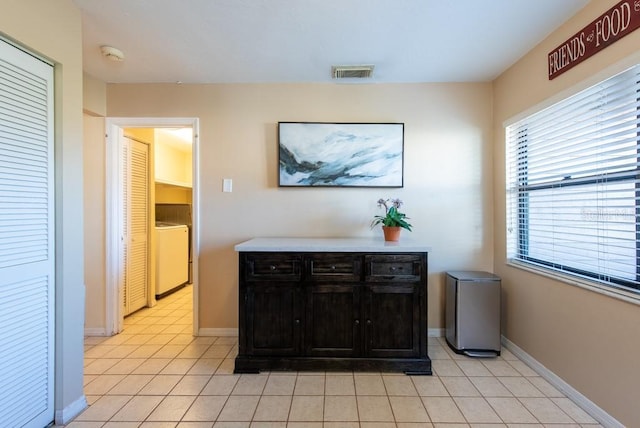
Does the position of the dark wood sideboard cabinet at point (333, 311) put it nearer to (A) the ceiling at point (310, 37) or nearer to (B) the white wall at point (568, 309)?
(B) the white wall at point (568, 309)

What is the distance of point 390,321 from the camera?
223cm

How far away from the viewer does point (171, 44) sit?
2227mm

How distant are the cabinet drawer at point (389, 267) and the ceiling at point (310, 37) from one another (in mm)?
1606

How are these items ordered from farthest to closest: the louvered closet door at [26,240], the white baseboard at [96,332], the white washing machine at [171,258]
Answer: the white washing machine at [171,258]
the white baseboard at [96,332]
the louvered closet door at [26,240]

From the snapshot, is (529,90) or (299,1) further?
(529,90)

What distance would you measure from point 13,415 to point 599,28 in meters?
3.80

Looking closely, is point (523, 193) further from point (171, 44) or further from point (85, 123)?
point (85, 123)

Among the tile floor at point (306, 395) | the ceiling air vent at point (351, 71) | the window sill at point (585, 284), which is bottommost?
the tile floor at point (306, 395)

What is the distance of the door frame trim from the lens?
9.40 ft

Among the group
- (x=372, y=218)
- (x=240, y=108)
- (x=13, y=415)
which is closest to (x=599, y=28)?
(x=372, y=218)

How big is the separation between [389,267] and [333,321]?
0.59 meters

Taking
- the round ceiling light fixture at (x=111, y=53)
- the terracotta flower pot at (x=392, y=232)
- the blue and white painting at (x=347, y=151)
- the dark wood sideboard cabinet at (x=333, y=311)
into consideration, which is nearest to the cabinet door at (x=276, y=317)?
the dark wood sideboard cabinet at (x=333, y=311)

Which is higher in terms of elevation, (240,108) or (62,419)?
(240,108)

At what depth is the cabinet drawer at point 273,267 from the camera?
7.31 ft
